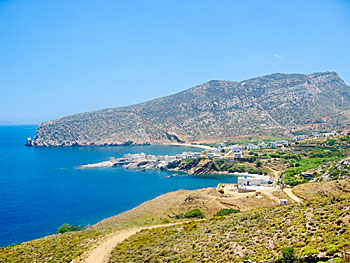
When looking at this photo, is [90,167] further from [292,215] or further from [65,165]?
[292,215]

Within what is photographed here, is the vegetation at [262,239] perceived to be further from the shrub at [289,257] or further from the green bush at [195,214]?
the green bush at [195,214]

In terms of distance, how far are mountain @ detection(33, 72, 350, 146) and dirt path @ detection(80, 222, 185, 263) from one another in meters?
102

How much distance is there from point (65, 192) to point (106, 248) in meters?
40.7

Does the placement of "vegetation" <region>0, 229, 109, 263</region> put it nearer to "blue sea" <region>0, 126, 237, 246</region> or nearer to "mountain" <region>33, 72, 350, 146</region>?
"blue sea" <region>0, 126, 237, 246</region>

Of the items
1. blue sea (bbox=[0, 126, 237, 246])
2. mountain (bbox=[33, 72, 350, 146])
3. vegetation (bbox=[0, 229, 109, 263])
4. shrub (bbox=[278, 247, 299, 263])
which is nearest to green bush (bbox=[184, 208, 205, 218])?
vegetation (bbox=[0, 229, 109, 263])

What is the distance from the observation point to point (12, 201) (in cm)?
4828

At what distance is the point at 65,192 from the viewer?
54656 mm

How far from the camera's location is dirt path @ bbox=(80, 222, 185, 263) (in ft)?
54.2

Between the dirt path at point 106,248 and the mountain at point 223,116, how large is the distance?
102m

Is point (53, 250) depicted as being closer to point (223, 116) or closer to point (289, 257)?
point (289, 257)

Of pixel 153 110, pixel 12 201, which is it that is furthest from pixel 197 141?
pixel 12 201

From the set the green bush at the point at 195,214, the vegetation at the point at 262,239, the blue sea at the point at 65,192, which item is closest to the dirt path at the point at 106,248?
the vegetation at the point at 262,239

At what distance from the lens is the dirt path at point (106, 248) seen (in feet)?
54.2

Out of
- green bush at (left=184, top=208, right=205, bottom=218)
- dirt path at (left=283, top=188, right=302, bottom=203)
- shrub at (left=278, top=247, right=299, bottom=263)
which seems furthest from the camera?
green bush at (left=184, top=208, right=205, bottom=218)
